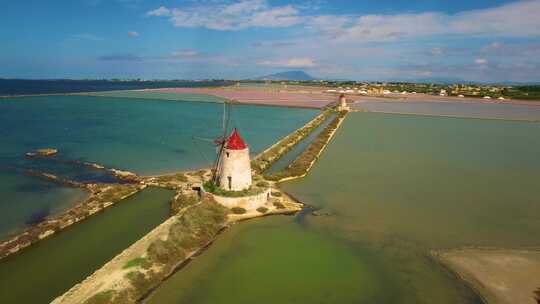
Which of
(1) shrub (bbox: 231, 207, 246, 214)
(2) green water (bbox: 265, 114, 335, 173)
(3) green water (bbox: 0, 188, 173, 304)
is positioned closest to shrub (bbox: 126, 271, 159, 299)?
(3) green water (bbox: 0, 188, 173, 304)

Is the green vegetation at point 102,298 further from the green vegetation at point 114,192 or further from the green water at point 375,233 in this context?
the green vegetation at point 114,192

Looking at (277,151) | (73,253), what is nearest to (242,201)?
(73,253)

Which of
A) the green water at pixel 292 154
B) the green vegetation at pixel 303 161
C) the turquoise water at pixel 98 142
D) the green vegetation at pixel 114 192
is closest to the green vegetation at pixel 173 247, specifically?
the green vegetation at pixel 114 192

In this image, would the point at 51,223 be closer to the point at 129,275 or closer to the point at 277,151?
the point at 129,275

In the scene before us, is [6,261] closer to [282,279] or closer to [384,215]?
[282,279]

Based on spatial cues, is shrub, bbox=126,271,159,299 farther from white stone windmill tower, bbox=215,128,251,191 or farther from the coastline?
white stone windmill tower, bbox=215,128,251,191

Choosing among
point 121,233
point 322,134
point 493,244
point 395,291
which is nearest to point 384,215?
point 493,244
